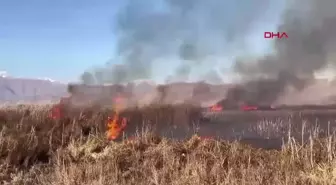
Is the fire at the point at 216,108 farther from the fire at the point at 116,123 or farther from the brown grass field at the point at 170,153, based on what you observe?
the fire at the point at 116,123

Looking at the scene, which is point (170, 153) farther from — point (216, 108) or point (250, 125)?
point (216, 108)

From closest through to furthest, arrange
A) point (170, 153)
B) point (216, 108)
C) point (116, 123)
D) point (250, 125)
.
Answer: point (170, 153)
point (116, 123)
point (250, 125)
point (216, 108)

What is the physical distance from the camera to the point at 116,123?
22172mm

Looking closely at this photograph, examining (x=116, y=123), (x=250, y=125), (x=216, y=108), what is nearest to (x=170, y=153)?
(x=116, y=123)

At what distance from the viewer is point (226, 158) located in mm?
13484

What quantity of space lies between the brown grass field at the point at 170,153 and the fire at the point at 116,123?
377 millimetres

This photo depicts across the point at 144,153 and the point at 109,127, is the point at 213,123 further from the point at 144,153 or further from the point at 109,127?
the point at 144,153

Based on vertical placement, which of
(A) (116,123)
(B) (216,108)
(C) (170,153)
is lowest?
(C) (170,153)

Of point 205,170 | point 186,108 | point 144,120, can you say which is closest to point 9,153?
point 205,170

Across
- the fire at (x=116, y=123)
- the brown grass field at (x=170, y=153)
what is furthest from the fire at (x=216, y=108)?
the fire at (x=116, y=123)

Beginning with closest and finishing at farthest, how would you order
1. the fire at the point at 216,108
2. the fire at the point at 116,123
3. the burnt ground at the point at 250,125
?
the burnt ground at the point at 250,125, the fire at the point at 116,123, the fire at the point at 216,108

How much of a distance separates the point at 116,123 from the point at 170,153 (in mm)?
8511

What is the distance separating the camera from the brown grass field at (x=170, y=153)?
11.1 metres

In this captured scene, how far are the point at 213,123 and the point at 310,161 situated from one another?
10372 mm
